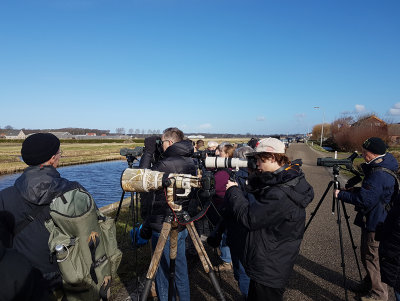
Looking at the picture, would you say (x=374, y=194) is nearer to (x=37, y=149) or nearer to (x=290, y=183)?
(x=290, y=183)

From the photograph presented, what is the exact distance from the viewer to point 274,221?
209 centimetres

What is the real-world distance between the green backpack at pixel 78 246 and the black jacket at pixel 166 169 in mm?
740

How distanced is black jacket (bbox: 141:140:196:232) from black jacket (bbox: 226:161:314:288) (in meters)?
0.85

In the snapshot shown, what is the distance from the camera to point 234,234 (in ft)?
8.52

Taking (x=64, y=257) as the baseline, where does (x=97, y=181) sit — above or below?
below

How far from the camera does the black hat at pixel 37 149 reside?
2.25 meters

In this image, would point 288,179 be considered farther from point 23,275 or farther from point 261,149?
point 23,275

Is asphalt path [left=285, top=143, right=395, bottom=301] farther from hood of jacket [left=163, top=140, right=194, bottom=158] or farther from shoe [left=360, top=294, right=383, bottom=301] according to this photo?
hood of jacket [left=163, top=140, right=194, bottom=158]

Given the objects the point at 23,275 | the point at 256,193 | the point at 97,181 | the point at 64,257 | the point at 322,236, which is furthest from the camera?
the point at 97,181

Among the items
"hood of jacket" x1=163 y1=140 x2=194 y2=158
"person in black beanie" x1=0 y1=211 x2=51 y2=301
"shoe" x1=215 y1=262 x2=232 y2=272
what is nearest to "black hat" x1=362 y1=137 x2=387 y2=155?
"hood of jacket" x1=163 y1=140 x2=194 y2=158

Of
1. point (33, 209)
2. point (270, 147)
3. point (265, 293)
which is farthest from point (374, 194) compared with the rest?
point (33, 209)

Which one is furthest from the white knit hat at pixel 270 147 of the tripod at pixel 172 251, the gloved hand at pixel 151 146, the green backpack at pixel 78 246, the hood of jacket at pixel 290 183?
the gloved hand at pixel 151 146

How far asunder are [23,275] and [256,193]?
5.70ft

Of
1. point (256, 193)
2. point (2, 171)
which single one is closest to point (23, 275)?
point (256, 193)
